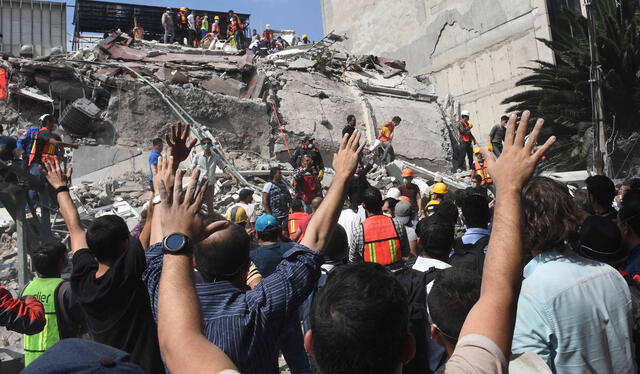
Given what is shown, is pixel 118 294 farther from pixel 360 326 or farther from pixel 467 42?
pixel 467 42

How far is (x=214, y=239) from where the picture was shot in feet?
7.02

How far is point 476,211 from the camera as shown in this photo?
376 cm

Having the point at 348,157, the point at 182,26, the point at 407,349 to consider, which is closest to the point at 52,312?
the point at 348,157

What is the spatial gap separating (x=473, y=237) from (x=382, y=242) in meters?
0.72

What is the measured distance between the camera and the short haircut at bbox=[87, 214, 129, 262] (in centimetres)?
250

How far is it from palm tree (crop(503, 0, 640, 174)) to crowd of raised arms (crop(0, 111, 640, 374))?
13.5m

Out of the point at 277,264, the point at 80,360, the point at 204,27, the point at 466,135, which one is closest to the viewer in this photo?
the point at 80,360

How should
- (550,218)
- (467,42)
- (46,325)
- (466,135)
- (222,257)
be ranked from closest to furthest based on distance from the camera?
(550,218) → (222,257) → (46,325) → (466,135) → (467,42)

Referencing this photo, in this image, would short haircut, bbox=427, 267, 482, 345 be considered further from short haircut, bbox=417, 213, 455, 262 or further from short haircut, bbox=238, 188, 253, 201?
short haircut, bbox=238, 188, 253, 201

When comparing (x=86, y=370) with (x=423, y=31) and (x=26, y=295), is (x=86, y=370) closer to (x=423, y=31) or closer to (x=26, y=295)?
(x=26, y=295)

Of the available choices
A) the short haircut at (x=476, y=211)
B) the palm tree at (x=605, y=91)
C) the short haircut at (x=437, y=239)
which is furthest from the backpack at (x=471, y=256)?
the palm tree at (x=605, y=91)

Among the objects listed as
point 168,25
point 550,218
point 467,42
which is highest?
point 168,25

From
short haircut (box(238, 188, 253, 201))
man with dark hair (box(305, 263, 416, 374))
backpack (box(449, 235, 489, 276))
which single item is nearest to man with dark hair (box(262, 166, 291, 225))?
short haircut (box(238, 188, 253, 201))

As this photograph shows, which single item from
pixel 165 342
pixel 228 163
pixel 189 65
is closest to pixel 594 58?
pixel 228 163
